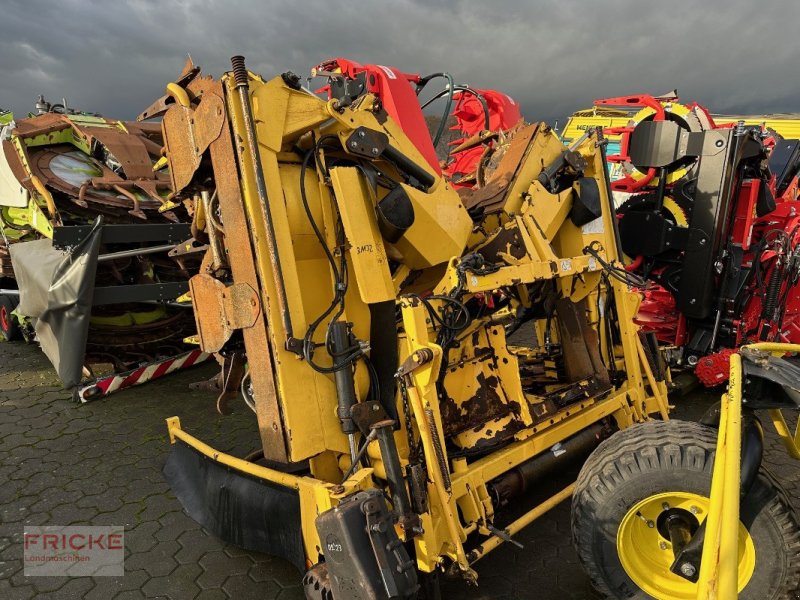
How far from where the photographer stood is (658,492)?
227 centimetres

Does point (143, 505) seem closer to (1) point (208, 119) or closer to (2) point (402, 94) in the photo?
(1) point (208, 119)

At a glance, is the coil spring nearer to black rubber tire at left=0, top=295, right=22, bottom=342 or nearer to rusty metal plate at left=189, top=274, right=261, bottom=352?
rusty metal plate at left=189, top=274, right=261, bottom=352

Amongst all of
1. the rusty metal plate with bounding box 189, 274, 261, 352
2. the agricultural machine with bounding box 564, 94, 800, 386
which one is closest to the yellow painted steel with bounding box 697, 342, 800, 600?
the rusty metal plate with bounding box 189, 274, 261, 352

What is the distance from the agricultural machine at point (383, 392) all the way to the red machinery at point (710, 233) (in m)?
2.42

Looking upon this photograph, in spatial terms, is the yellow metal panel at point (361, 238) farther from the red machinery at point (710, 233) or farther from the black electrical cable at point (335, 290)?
the red machinery at point (710, 233)

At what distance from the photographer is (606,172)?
3.53 m

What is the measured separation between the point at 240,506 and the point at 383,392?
938 millimetres

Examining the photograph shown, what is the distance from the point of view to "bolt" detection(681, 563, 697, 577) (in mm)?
2080

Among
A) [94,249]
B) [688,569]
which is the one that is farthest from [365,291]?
[94,249]

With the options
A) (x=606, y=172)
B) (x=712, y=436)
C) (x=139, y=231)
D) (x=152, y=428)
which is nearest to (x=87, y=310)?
(x=139, y=231)

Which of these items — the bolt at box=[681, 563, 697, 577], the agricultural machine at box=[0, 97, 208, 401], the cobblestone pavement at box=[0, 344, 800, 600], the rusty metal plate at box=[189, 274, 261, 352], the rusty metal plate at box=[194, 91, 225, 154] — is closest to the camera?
the bolt at box=[681, 563, 697, 577]

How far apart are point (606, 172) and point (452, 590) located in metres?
2.72

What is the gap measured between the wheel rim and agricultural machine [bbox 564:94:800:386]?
2.44 metres

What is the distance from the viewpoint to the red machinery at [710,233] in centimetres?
452
